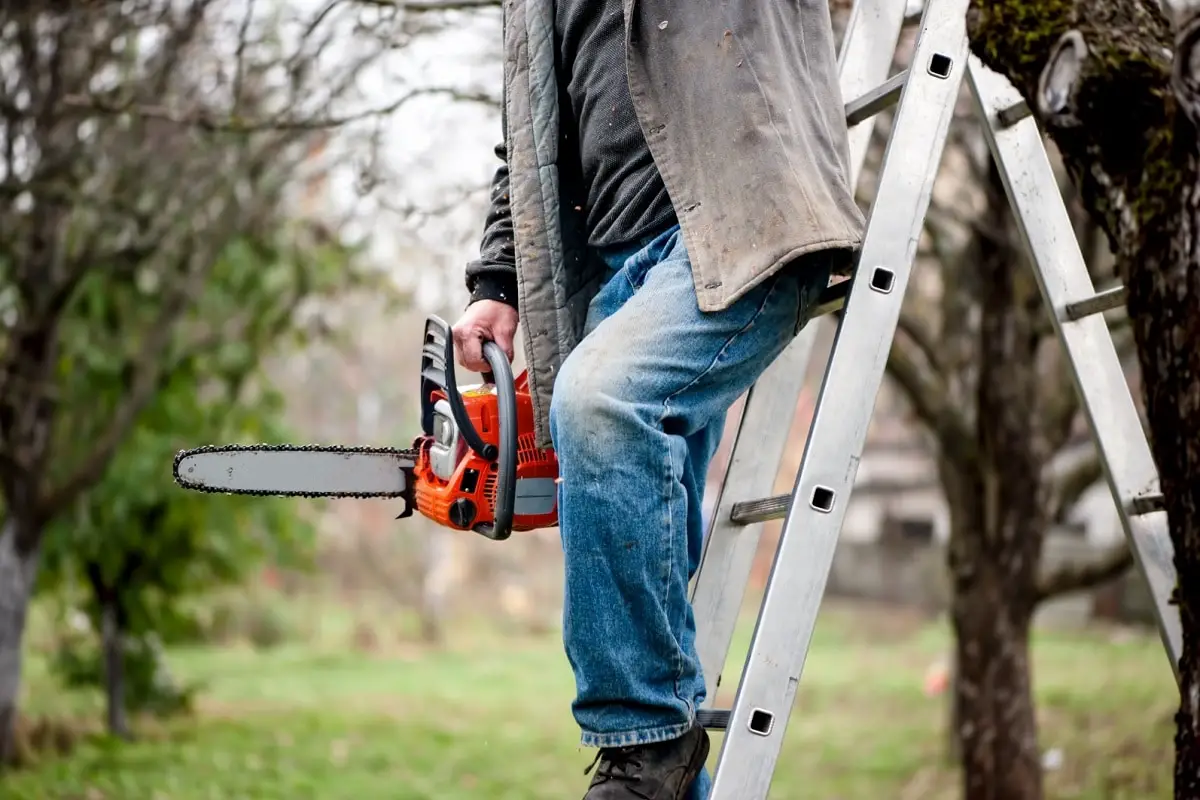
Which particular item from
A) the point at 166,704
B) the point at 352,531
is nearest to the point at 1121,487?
the point at 166,704

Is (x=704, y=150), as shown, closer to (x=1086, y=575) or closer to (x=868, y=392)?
(x=868, y=392)

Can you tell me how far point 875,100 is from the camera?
221cm

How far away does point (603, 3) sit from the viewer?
208 cm

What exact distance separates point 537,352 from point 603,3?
1.91ft

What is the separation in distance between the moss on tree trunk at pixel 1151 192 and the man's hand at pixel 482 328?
968 millimetres

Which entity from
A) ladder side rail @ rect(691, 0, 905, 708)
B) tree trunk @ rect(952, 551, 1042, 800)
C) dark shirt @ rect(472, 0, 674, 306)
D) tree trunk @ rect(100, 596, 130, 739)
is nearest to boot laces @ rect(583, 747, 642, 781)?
ladder side rail @ rect(691, 0, 905, 708)

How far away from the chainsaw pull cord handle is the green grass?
5.50 meters

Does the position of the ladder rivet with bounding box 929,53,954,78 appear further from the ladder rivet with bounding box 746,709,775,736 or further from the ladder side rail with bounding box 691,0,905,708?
the ladder rivet with bounding box 746,709,775,736

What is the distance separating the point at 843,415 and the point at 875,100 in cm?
64

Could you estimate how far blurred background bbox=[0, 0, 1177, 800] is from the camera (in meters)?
6.18

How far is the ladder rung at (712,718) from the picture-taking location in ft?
6.20

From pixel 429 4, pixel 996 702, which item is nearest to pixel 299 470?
pixel 429 4

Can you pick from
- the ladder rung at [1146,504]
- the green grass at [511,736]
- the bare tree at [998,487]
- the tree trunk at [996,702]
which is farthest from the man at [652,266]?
the green grass at [511,736]

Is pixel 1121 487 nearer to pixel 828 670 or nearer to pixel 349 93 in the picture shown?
pixel 349 93
